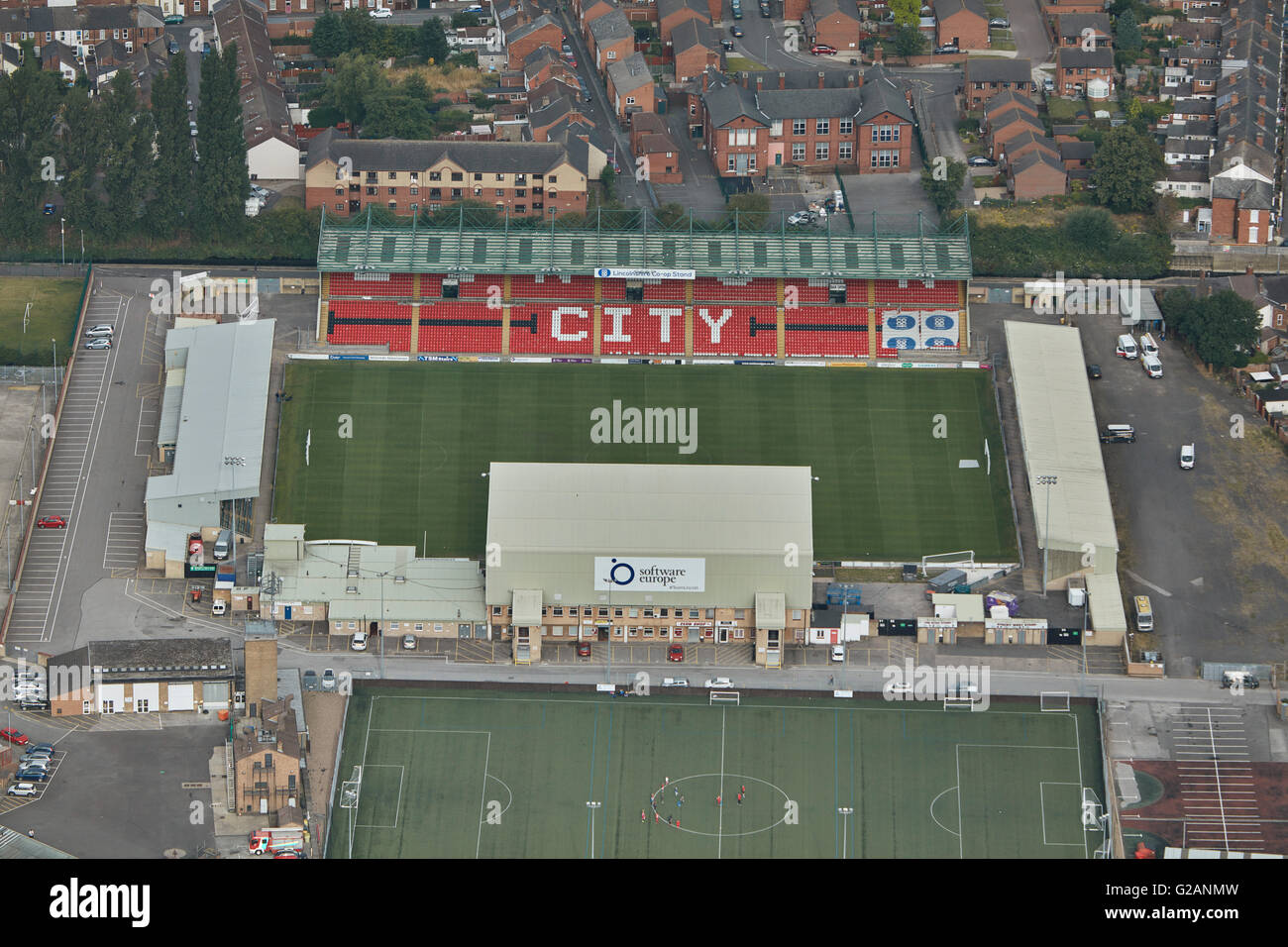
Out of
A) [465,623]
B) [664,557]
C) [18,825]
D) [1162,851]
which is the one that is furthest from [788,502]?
[18,825]

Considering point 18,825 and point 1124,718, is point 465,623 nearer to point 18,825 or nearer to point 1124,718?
point 18,825

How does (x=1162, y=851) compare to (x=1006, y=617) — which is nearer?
(x=1162, y=851)

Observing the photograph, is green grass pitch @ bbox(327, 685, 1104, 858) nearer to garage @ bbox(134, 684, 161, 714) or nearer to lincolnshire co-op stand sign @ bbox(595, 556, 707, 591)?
lincolnshire co-op stand sign @ bbox(595, 556, 707, 591)

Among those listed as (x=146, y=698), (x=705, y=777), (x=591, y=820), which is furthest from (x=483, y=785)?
(x=146, y=698)

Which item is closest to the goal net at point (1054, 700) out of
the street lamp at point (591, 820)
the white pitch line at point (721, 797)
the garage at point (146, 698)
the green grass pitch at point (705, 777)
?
the green grass pitch at point (705, 777)

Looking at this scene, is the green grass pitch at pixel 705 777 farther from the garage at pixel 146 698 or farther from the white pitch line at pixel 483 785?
the garage at pixel 146 698

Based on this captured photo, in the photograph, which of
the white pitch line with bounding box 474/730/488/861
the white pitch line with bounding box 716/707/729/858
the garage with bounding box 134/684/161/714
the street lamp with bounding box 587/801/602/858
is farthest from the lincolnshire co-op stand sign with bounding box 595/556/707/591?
the garage with bounding box 134/684/161/714

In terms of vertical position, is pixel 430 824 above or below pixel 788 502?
below
